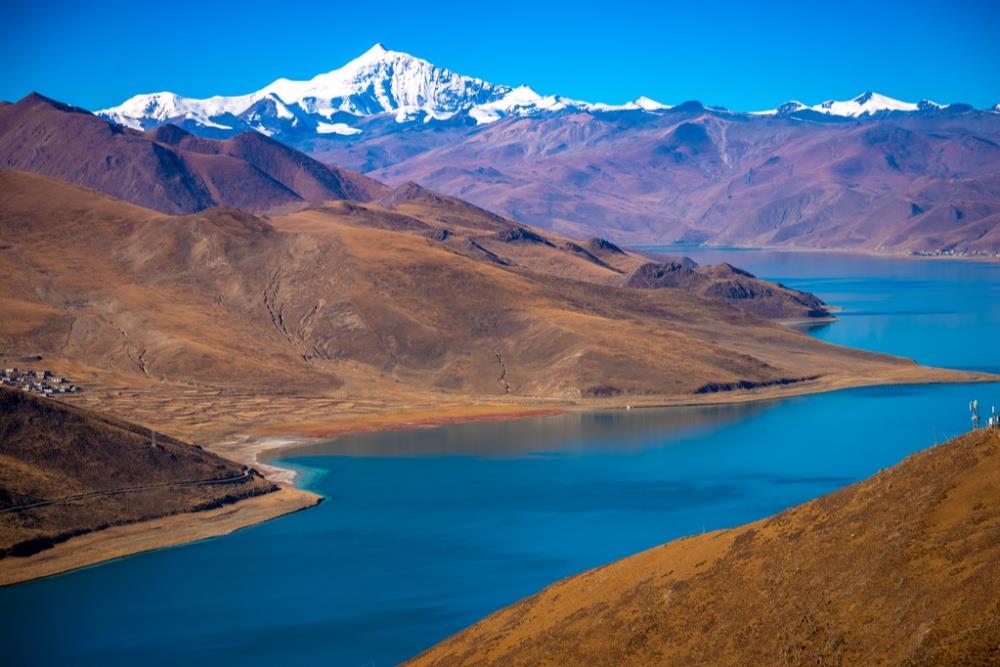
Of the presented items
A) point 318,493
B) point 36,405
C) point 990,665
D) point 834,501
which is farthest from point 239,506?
point 990,665

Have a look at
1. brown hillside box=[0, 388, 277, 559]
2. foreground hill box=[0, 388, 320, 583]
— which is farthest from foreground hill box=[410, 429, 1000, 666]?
brown hillside box=[0, 388, 277, 559]

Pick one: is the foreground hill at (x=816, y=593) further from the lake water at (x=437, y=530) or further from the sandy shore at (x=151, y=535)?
the sandy shore at (x=151, y=535)

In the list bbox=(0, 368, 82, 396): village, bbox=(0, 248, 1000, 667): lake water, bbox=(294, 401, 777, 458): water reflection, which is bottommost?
bbox=(0, 248, 1000, 667): lake water

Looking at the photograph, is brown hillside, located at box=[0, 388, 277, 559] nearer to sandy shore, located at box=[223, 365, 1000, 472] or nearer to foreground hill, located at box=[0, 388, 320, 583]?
foreground hill, located at box=[0, 388, 320, 583]

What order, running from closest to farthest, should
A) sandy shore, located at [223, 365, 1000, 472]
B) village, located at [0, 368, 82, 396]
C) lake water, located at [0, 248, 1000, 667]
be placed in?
1. lake water, located at [0, 248, 1000, 667]
2. sandy shore, located at [223, 365, 1000, 472]
3. village, located at [0, 368, 82, 396]

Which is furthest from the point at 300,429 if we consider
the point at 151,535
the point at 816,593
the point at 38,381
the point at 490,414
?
the point at 816,593

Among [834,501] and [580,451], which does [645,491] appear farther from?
[834,501]

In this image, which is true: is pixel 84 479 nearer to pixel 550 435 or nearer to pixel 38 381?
pixel 550 435
